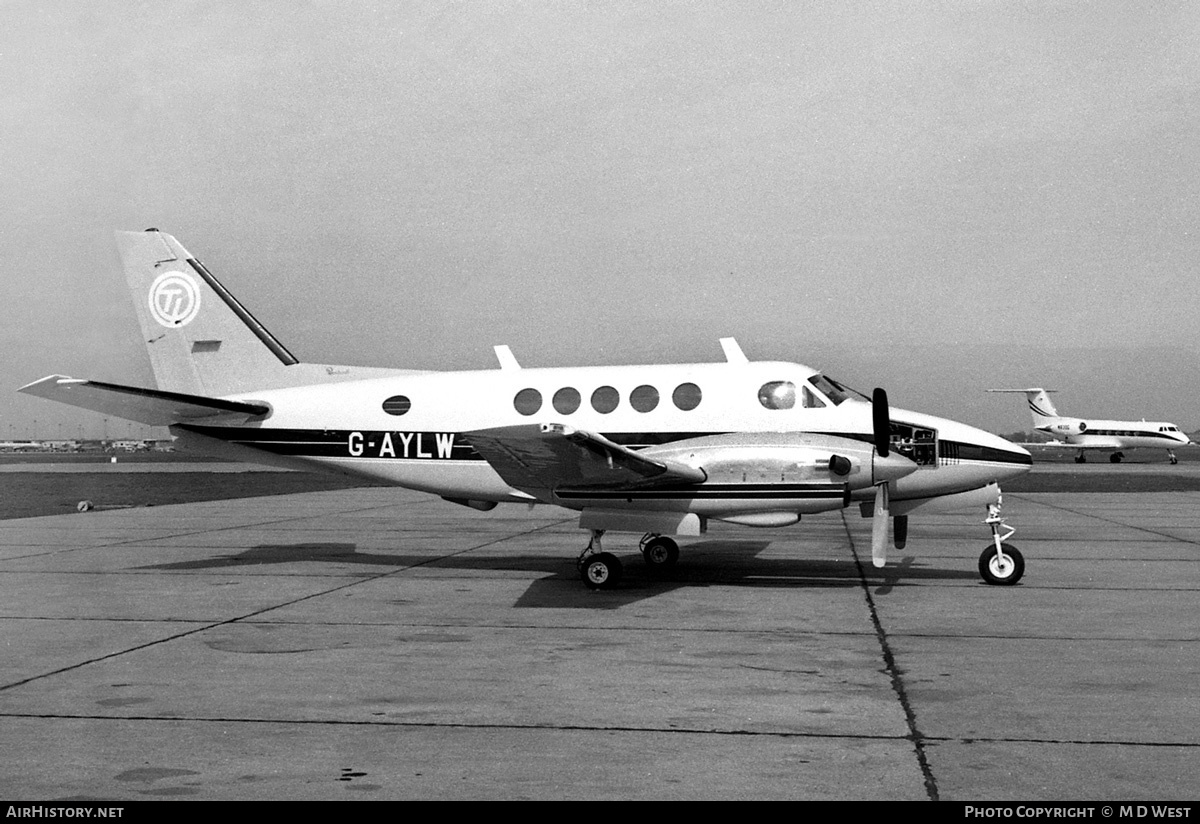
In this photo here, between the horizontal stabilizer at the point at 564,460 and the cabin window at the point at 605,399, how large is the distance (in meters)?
1.54

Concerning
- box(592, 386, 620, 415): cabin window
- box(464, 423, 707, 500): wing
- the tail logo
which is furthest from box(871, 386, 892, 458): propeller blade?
the tail logo

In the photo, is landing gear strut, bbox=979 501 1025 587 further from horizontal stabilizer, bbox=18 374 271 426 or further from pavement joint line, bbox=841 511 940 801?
horizontal stabilizer, bbox=18 374 271 426

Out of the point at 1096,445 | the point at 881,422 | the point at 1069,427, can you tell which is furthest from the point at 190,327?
the point at 1069,427

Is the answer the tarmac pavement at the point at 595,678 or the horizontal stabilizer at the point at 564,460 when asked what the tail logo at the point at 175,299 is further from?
the horizontal stabilizer at the point at 564,460

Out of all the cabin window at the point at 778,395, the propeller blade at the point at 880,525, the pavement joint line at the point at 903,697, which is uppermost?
the cabin window at the point at 778,395

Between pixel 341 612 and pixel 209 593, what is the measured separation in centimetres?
247

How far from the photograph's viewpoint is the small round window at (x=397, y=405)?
15.6 meters

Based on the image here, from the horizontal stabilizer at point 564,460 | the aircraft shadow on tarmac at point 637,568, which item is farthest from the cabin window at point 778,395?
the aircraft shadow on tarmac at point 637,568

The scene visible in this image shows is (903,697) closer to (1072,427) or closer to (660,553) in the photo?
(660,553)

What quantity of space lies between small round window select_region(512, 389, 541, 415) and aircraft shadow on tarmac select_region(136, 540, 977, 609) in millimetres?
2270

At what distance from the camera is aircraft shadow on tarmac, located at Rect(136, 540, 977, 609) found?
13.4 meters

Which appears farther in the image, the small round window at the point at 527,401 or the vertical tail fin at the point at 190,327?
the vertical tail fin at the point at 190,327

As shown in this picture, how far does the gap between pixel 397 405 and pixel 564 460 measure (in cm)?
371

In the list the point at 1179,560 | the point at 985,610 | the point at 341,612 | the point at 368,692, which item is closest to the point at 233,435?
the point at 341,612
